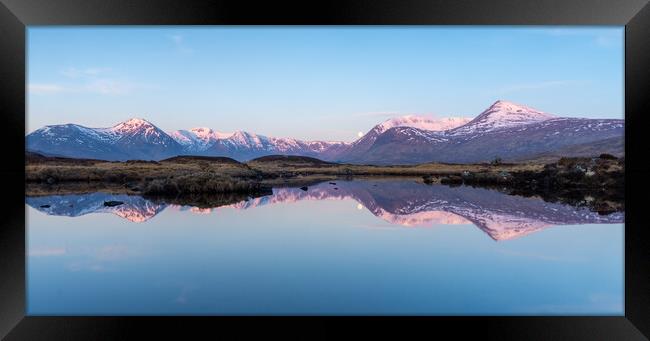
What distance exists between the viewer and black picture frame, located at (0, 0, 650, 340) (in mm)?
4953

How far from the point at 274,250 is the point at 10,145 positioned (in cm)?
500

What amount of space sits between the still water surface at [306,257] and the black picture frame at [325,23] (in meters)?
0.44

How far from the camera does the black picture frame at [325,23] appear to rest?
4.95 m

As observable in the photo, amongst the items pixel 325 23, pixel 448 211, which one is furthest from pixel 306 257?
pixel 448 211

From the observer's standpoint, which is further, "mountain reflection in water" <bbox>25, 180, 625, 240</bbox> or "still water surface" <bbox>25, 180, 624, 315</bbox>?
"mountain reflection in water" <bbox>25, 180, 625, 240</bbox>

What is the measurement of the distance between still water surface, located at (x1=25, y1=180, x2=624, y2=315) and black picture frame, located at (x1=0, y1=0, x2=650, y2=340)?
44 cm

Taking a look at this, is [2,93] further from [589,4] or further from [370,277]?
[589,4]

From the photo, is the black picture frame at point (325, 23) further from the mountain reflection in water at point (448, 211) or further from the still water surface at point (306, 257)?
the mountain reflection in water at point (448, 211)

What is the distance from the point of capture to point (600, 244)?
998cm

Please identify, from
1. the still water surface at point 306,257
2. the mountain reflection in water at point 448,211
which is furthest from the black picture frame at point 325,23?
the mountain reflection in water at point 448,211

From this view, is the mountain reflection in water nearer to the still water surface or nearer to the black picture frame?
the still water surface

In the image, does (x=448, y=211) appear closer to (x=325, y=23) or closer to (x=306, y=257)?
(x=306, y=257)

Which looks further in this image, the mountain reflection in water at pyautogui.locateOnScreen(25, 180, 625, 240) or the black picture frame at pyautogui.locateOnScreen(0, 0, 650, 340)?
the mountain reflection in water at pyautogui.locateOnScreen(25, 180, 625, 240)

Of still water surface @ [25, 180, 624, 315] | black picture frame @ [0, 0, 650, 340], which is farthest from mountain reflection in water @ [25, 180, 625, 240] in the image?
black picture frame @ [0, 0, 650, 340]
